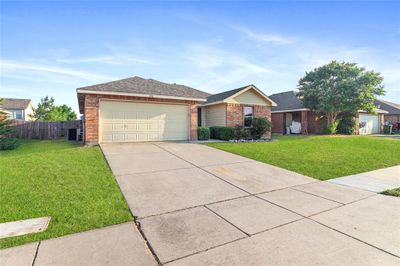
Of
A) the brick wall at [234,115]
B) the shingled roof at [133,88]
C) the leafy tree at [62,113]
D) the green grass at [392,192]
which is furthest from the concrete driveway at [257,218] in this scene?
the leafy tree at [62,113]

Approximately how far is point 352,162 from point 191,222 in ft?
24.8

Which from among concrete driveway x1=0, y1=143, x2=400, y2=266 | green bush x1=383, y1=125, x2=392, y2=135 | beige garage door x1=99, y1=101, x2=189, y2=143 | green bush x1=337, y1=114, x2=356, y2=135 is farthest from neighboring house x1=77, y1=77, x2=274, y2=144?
green bush x1=383, y1=125, x2=392, y2=135

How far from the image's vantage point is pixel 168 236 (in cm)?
292

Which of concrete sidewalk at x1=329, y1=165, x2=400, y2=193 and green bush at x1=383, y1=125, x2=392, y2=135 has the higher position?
green bush at x1=383, y1=125, x2=392, y2=135

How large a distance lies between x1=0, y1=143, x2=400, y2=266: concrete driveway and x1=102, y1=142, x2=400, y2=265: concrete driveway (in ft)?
0.04

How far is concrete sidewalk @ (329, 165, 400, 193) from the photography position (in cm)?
524

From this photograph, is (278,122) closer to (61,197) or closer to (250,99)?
(250,99)

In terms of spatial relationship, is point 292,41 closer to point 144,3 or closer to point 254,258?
point 144,3

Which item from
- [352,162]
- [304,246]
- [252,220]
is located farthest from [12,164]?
[352,162]

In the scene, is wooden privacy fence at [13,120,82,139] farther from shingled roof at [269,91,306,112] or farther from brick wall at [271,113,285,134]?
shingled roof at [269,91,306,112]

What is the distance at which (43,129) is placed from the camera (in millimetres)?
17062

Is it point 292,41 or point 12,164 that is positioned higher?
point 292,41

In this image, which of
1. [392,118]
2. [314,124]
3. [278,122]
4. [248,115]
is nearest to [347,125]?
[314,124]

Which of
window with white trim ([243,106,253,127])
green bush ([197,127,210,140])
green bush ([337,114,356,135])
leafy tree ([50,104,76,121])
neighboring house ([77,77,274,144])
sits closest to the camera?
neighboring house ([77,77,274,144])
